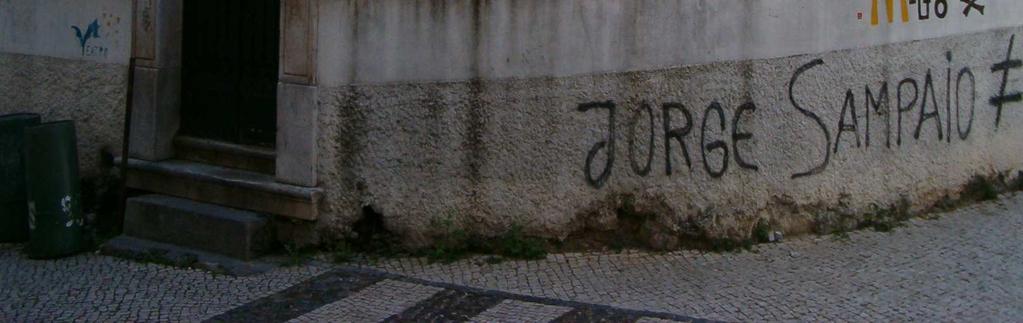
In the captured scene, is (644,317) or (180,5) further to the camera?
(180,5)

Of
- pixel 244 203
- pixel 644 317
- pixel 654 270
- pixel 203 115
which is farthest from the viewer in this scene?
pixel 203 115

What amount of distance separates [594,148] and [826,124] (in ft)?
5.44

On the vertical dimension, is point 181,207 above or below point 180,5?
below

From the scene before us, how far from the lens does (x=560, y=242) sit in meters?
8.12

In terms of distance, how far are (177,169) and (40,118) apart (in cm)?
116

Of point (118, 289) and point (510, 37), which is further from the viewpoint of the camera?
point (510, 37)

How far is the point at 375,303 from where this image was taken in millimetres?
7223

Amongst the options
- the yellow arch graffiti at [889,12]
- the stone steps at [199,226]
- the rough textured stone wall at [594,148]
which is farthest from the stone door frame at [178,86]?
the yellow arch graffiti at [889,12]

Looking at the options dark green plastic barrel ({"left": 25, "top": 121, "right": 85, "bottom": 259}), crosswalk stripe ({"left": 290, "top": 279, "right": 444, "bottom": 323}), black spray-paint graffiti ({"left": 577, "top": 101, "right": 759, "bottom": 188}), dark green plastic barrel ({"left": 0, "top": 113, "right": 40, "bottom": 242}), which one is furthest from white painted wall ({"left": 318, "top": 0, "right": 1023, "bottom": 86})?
dark green plastic barrel ({"left": 0, "top": 113, "right": 40, "bottom": 242})

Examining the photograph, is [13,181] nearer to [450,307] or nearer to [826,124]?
[450,307]

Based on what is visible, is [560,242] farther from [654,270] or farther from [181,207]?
[181,207]

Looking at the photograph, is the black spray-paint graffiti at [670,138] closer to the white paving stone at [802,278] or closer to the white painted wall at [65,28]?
the white paving stone at [802,278]

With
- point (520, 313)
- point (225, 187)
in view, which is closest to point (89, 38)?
point (225, 187)

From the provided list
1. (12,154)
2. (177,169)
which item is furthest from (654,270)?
(12,154)
